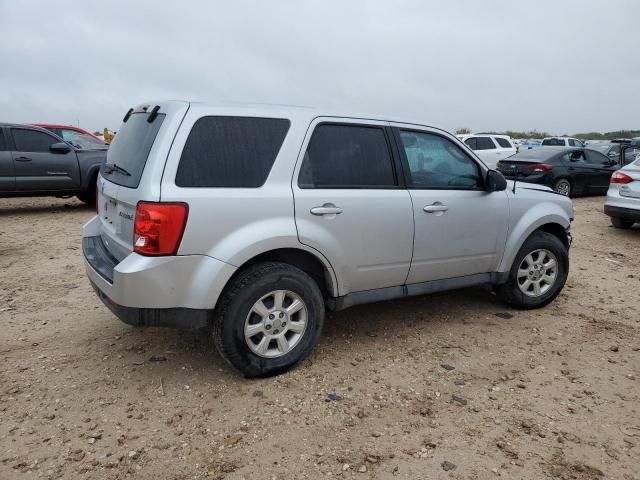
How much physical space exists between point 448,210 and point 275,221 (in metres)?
1.49

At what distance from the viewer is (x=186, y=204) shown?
116 inches

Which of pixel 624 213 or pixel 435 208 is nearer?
pixel 435 208

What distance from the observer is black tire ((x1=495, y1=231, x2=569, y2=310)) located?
4555 mm

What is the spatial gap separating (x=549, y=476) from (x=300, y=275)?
5.79ft

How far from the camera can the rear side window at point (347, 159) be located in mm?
3467

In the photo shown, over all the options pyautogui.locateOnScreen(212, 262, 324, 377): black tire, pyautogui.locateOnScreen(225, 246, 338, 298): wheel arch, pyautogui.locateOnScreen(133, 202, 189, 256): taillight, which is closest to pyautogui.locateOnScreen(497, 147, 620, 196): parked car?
pyautogui.locateOnScreen(225, 246, 338, 298): wheel arch

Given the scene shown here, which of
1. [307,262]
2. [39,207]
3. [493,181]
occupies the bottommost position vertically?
[39,207]

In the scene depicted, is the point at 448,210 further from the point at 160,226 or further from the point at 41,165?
the point at 41,165

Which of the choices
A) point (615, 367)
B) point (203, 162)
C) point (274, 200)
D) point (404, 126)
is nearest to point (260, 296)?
point (274, 200)

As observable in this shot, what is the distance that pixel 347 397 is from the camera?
3.21 metres

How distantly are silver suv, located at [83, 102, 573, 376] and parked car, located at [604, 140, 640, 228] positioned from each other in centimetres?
498

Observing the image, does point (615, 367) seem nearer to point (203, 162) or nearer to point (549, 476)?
point (549, 476)

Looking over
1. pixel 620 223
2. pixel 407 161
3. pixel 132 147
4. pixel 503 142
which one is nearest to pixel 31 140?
pixel 132 147

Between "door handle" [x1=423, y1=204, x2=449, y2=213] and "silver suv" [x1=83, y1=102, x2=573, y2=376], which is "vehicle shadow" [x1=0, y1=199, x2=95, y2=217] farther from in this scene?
"door handle" [x1=423, y1=204, x2=449, y2=213]
